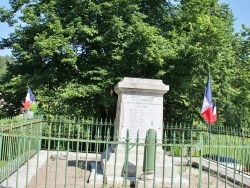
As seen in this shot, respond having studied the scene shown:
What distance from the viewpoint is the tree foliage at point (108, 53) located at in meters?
17.0

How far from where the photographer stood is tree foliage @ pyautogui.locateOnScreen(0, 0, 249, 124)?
17.0 m

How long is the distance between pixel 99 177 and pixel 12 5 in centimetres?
1590

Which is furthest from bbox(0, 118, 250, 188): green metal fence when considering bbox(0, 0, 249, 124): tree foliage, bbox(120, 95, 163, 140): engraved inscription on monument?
bbox(0, 0, 249, 124): tree foliage

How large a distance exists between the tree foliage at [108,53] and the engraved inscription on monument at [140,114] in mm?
7739

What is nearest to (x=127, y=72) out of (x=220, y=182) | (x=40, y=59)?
(x=40, y=59)

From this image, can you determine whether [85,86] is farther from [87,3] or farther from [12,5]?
[12,5]

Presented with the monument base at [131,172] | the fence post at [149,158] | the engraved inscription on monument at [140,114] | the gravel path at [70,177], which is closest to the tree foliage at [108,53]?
the gravel path at [70,177]

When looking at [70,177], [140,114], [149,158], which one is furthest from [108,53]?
[149,158]

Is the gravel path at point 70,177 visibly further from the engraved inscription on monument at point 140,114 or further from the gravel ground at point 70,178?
the engraved inscription on monument at point 140,114

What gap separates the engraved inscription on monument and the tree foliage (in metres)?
7.74

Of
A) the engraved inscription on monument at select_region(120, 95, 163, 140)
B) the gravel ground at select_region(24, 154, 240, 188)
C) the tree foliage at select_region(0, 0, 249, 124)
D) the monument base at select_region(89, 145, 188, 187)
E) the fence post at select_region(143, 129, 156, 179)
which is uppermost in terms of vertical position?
the tree foliage at select_region(0, 0, 249, 124)

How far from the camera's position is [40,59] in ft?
61.2

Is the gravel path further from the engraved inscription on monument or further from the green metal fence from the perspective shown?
the engraved inscription on monument

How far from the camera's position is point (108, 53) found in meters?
18.2
